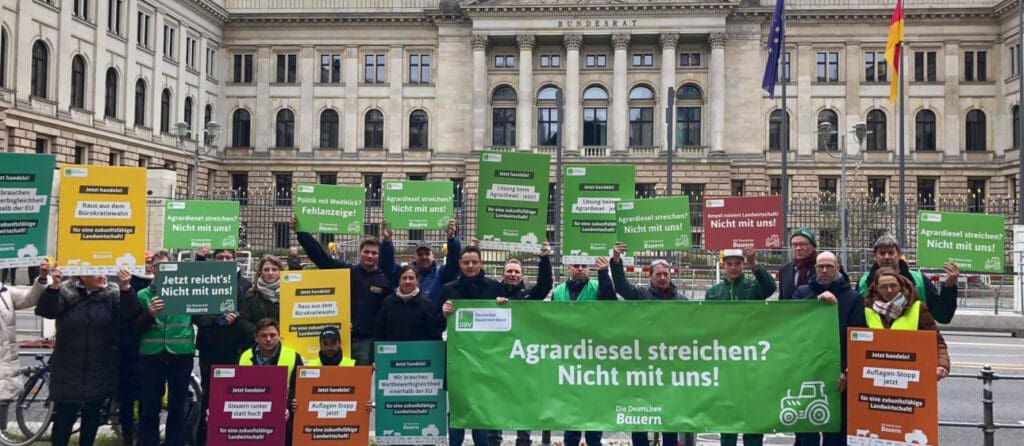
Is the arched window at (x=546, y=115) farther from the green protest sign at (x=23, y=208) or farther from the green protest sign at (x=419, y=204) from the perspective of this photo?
the green protest sign at (x=23, y=208)

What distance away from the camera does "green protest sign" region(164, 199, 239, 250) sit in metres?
16.7

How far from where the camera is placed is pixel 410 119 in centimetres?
5575

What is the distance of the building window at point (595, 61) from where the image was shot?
54.2m

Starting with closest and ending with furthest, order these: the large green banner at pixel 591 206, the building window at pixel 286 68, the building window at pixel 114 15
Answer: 1. the large green banner at pixel 591 206
2. the building window at pixel 114 15
3. the building window at pixel 286 68

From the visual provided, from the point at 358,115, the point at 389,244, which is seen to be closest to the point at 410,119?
the point at 358,115

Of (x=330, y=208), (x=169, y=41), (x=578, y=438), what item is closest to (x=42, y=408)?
(x=330, y=208)

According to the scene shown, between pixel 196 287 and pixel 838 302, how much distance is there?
20.0 ft

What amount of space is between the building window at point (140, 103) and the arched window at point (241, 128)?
9365mm

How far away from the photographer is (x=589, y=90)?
2146 inches

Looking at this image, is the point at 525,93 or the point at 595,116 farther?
the point at 595,116

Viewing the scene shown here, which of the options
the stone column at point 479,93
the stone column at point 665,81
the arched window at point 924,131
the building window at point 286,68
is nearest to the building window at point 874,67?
the arched window at point 924,131

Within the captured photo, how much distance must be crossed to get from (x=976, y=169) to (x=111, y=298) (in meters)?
56.6

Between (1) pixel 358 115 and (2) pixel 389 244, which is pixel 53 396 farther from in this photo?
(1) pixel 358 115

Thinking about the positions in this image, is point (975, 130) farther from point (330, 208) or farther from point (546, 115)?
point (330, 208)
